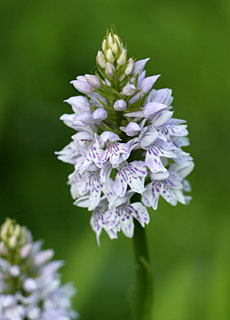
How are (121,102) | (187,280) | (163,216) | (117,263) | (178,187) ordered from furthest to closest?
(163,216)
(117,263)
(187,280)
(178,187)
(121,102)

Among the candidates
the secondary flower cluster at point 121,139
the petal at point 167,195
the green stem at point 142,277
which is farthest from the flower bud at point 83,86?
the green stem at point 142,277

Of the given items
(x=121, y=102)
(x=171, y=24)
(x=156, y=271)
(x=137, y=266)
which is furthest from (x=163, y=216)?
(x=121, y=102)

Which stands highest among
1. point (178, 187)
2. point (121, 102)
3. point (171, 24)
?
point (171, 24)

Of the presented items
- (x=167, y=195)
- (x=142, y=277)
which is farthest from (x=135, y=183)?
(x=142, y=277)

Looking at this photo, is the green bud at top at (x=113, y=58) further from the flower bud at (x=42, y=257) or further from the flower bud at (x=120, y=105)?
the flower bud at (x=42, y=257)

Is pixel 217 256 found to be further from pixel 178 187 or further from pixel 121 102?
pixel 121 102
